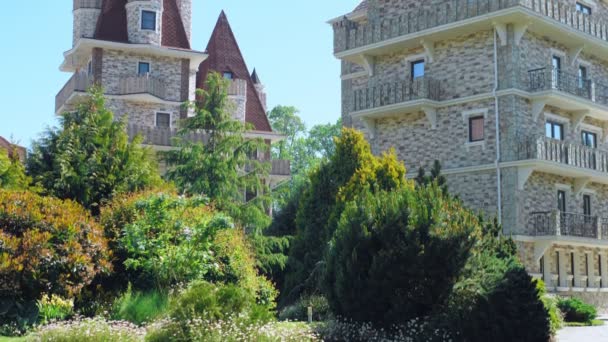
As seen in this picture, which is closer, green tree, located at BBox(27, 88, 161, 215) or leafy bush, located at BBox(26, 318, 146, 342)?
leafy bush, located at BBox(26, 318, 146, 342)

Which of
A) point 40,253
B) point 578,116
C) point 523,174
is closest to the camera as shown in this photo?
point 40,253

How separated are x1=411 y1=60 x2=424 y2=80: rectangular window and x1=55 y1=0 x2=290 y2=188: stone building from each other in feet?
42.2

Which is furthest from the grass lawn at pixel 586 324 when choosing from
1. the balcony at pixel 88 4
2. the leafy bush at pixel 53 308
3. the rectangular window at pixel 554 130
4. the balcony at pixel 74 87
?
the balcony at pixel 88 4

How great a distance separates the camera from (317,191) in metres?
27.6

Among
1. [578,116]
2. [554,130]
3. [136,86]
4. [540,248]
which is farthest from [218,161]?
[136,86]

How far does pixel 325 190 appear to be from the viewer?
1082 inches

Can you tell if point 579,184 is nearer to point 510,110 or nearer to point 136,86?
point 510,110

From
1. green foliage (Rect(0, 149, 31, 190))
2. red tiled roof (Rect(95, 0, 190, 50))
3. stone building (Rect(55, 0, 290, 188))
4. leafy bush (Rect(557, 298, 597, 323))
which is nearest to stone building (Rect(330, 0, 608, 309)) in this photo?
leafy bush (Rect(557, 298, 597, 323))

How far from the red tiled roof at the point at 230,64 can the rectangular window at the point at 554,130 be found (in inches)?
841

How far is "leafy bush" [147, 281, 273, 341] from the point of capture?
1523cm

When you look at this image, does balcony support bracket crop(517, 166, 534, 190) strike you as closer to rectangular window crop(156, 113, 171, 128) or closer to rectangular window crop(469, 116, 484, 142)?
rectangular window crop(469, 116, 484, 142)

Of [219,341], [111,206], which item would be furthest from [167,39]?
[219,341]

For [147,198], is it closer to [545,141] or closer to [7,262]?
[7,262]

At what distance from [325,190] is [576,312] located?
30.9 feet
